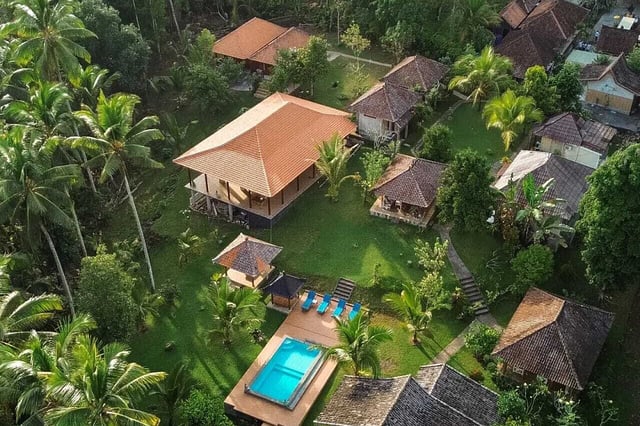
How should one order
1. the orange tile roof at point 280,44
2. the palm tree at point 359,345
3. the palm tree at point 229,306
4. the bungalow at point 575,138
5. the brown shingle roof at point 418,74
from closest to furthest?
the palm tree at point 359,345 < the palm tree at point 229,306 < the bungalow at point 575,138 < the brown shingle roof at point 418,74 < the orange tile roof at point 280,44

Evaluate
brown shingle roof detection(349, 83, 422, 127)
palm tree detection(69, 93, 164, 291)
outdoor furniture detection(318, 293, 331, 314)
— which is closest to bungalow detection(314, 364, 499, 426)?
outdoor furniture detection(318, 293, 331, 314)

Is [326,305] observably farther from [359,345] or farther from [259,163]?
[259,163]

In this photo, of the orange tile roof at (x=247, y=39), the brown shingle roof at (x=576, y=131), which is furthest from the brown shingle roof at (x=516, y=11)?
the orange tile roof at (x=247, y=39)

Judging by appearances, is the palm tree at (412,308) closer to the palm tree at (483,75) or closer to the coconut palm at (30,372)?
the coconut palm at (30,372)

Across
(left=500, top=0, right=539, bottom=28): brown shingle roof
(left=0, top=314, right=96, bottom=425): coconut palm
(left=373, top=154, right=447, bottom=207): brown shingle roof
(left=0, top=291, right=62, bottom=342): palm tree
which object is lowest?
(left=373, top=154, right=447, bottom=207): brown shingle roof

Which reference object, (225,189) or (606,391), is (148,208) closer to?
(225,189)

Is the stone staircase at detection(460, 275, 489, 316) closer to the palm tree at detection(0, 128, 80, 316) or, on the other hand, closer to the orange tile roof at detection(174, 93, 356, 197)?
the orange tile roof at detection(174, 93, 356, 197)

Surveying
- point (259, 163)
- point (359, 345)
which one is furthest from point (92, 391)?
point (259, 163)
